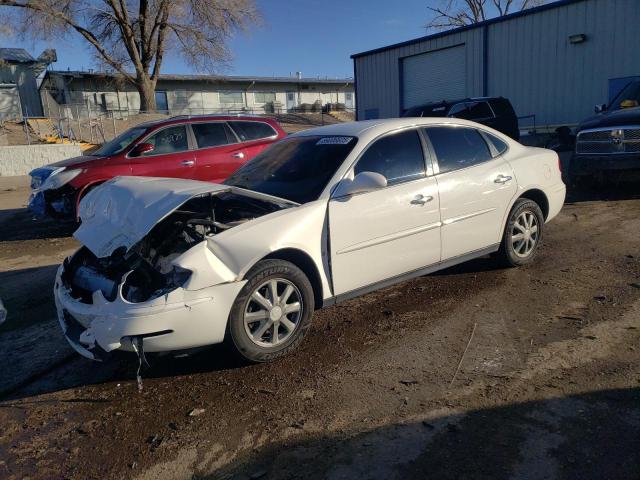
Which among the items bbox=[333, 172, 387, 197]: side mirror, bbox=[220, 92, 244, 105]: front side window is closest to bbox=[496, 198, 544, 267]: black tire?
bbox=[333, 172, 387, 197]: side mirror

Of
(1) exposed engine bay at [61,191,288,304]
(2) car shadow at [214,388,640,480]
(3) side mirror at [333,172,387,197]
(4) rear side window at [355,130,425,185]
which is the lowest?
(2) car shadow at [214,388,640,480]

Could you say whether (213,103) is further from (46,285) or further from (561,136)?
(46,285)

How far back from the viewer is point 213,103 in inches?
1797

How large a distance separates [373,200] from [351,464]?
6.77 ft

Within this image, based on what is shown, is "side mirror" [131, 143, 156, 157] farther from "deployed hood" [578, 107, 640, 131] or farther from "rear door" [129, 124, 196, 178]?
"deployed hood" [578, 107, 640, 131]

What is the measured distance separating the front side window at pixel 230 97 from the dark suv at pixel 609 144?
133ft

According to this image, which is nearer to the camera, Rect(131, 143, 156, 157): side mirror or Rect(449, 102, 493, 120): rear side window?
Rect(131, 143, 156, 157): side mirror

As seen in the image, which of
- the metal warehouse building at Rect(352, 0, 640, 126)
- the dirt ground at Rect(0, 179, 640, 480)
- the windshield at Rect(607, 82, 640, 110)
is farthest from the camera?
the metal warehouse building at Rect(352, 0, 640, 126)

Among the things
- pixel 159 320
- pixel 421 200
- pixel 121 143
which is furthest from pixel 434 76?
pixel 159 320

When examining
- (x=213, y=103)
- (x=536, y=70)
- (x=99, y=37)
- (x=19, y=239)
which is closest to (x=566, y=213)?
(x=19, y=239)

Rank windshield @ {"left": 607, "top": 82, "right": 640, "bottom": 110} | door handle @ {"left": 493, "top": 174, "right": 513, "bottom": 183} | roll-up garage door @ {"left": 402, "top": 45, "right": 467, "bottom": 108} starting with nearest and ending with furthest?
door handle @ {"left": 493, "top": 174, "right": 513, "bottom": 183} → windshield @ {"left": 607, "top": 82, "right": 640, "bottom": 110} → roll-up garage door @ {"left": 402, "top": 45, "right": 467, "bottom": 108}

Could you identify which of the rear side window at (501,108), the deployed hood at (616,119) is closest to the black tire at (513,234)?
the deployed hood at (616,119)

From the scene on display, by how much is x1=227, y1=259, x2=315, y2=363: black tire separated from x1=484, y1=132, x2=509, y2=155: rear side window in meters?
2.64

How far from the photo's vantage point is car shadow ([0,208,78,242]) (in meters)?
8.43
